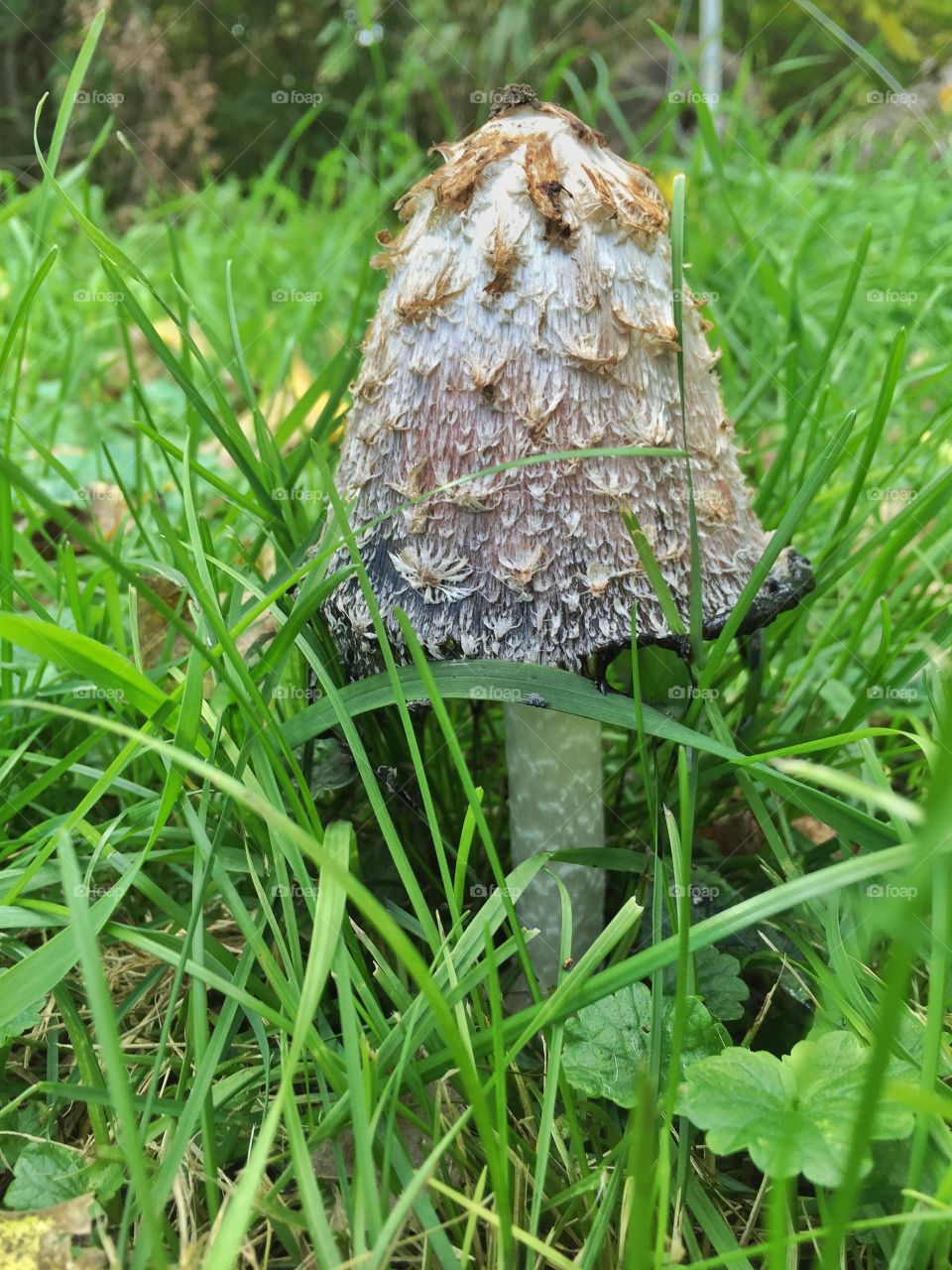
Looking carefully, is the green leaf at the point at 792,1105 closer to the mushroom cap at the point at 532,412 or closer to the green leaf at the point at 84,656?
the mushroom cap at the point at 532,412

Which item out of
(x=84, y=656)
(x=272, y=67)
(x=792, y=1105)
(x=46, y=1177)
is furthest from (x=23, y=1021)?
(x=272, y=67)

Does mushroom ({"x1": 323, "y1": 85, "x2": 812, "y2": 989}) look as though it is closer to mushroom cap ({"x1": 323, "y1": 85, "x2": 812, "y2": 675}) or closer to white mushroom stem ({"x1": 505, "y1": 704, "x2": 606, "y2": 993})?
mushroom cap ({"x1": 323, "y1": 85, "x2": 812, "y2": 675})

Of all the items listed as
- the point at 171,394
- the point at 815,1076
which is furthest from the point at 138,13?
the point at 815,1076

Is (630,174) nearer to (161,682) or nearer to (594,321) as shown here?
(594,321)

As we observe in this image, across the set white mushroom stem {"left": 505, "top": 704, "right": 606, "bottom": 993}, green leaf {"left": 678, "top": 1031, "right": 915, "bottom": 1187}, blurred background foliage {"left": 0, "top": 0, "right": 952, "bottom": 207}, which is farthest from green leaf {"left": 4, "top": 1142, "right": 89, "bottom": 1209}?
blurred background foliage {"left": 0, "top": 0, "right": 952, "bottom": 207}

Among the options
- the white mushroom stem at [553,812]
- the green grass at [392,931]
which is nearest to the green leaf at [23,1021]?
the green grass at [392,931]

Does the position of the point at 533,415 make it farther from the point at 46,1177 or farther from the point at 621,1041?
the point at 46,1177
